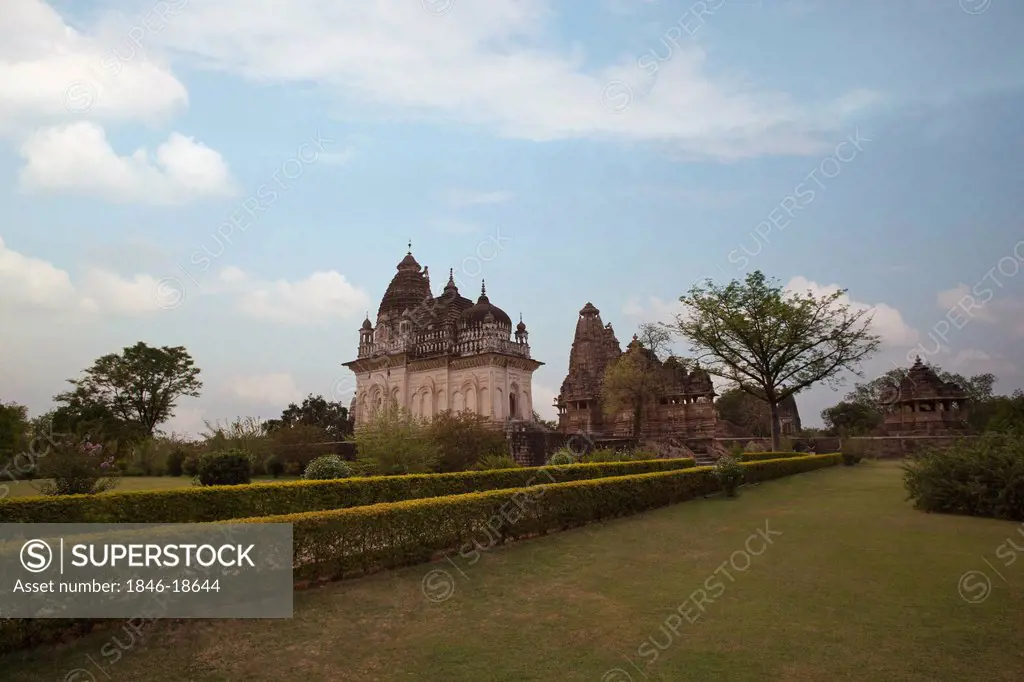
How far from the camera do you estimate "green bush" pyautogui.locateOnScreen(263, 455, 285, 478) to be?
29703 millimetres

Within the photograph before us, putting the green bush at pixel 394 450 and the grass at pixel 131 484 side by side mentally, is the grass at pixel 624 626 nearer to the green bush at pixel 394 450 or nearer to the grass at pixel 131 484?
the grass at pixel 131 484

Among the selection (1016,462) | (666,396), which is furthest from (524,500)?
(666,396)

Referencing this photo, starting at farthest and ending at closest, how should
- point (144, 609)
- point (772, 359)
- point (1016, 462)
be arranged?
1. point (772, 359)
2. point (1016, 462)
3. point (144, 609)

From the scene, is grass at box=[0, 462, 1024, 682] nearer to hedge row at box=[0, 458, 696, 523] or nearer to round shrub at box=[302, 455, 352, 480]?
hedge row at box=[0, 458, 696, 523]

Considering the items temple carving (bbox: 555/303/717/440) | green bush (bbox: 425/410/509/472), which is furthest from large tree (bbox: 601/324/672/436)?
green bush (bbox: 425/410/509/472)

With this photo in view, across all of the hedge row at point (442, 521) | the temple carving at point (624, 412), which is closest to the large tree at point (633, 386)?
the temple carving at point (624, 412)

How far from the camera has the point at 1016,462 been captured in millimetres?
11906

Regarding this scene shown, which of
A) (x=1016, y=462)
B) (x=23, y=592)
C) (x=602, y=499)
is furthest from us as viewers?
(x=602, y=499)

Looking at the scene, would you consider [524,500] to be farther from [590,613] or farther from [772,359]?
[772,359]

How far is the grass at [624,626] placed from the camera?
17.3 feet

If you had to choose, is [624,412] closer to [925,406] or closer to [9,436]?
[925,406]

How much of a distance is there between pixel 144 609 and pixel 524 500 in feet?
20.8

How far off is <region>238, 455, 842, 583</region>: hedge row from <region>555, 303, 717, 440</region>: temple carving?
2265 centimetres

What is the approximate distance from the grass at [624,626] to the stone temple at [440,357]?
24.2 metres
